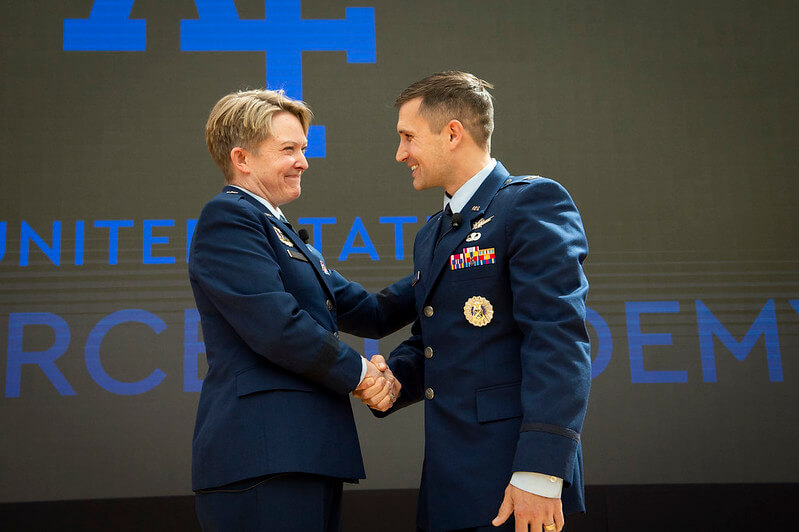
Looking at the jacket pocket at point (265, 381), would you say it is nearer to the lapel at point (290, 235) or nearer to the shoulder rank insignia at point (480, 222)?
the lapel at point (290, 235)

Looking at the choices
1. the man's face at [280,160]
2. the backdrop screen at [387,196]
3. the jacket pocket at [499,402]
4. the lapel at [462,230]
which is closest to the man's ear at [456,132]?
the lapel at [462,230]

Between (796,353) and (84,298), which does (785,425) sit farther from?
(84,298)

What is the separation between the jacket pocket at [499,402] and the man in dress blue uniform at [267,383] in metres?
0.31

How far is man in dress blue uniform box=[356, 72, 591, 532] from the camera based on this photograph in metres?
1.66

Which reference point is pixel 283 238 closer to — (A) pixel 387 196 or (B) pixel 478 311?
(B) pixel 478 311

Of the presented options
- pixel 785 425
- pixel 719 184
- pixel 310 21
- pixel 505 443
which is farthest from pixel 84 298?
pixel 785 425

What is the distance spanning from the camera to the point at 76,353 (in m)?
3.71

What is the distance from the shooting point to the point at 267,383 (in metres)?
1.88

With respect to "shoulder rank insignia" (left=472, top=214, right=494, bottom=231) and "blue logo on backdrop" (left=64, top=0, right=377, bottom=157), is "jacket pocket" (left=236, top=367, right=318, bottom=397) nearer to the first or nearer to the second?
"shoulder rank insignia" (left=472, top=214, right=494, bottom=231)

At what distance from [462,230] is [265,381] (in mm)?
613

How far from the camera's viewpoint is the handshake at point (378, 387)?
6.51 ft

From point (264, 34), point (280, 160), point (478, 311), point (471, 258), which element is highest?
point (264, 34)

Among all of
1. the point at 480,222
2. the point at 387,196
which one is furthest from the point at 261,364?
the point at 387,196

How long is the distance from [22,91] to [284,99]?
2260 mm
